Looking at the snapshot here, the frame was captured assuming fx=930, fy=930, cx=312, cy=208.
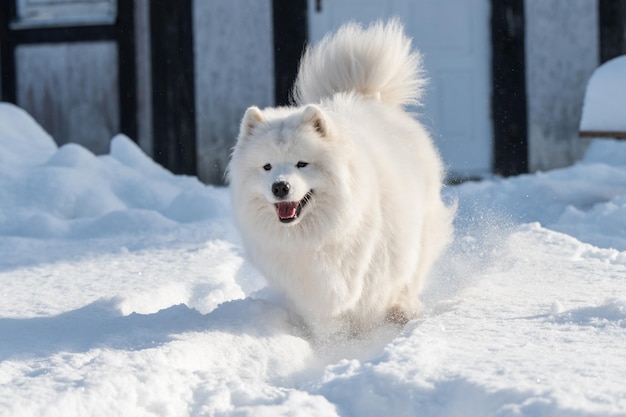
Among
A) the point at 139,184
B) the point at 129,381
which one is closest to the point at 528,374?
the point at 129,381

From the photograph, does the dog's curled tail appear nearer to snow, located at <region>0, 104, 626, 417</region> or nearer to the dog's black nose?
snow, located at <region>0, 104, 626, 417</region>

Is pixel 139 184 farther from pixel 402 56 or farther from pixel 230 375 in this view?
pixel 230 375

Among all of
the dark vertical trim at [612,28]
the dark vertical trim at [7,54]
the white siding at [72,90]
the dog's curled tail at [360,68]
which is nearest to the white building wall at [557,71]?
the dark vertical trim at [612,28]

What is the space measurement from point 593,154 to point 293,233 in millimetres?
5804

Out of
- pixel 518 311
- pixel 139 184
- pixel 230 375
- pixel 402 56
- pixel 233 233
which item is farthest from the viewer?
pixel 139 184

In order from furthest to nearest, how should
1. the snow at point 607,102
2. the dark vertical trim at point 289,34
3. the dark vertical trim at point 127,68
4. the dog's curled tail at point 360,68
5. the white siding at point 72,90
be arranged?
the white siding at point 72,90
the dark vertical trim at point 127,68
the dark vertical trim at point 289,34
the snow at point 607,102
the dog's curled tail at point 360,68

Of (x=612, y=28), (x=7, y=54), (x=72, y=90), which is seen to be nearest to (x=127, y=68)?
(x=72, y=90)

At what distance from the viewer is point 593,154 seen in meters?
8.59

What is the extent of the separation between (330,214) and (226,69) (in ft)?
18.6

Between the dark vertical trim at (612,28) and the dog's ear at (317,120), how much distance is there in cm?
578

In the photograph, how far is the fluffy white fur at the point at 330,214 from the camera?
3.42 metres

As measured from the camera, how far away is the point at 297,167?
3.43 meters

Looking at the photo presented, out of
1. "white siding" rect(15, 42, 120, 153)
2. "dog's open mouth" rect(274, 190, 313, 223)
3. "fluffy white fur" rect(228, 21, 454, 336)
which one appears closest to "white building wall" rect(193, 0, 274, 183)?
"white siding" rect(15, 42, 120, 153)

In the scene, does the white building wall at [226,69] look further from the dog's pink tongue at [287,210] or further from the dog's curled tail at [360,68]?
the dog's pink tongue at [287,210]
